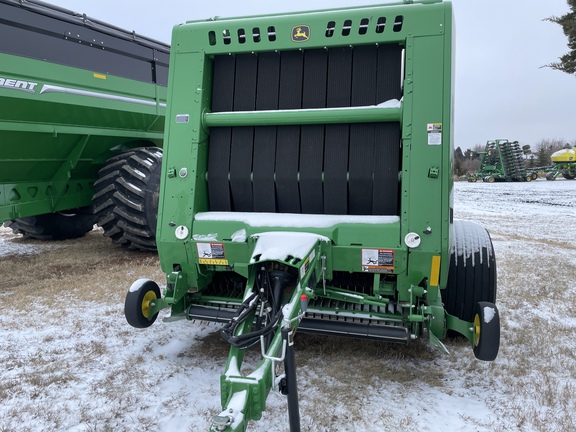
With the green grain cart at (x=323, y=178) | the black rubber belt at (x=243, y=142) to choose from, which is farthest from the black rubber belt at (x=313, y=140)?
the black rubber belt at (x=243, y=142)

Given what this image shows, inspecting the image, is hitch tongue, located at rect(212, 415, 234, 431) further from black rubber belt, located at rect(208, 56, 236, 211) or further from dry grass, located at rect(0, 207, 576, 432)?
black rubber belt, located at rect(208, 56, 236, 211)

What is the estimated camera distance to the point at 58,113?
5.60 m

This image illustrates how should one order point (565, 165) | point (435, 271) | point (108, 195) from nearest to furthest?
point (435, 271) < point (108, 195) < point (565, 165)

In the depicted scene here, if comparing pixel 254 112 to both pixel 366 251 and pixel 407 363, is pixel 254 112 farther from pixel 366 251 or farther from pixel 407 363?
pixel 407 363

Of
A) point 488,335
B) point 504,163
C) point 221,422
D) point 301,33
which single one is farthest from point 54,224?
point 504,163

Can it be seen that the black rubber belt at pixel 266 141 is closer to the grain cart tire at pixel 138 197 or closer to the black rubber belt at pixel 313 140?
the black rubber belt at pixel 313 140

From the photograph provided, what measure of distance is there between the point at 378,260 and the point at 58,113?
441cm

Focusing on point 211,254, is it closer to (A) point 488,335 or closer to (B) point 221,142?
(B) point 221,142

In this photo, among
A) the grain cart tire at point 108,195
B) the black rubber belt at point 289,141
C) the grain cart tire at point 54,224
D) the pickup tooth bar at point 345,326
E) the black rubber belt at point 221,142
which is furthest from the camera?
the grain cart tire at point 54,224

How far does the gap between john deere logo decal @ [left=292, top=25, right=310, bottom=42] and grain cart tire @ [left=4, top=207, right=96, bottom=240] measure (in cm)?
607

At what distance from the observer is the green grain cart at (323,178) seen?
126 inches

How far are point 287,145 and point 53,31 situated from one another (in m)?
3.76

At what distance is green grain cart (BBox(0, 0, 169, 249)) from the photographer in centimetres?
519

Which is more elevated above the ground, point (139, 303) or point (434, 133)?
point (434, 133)
